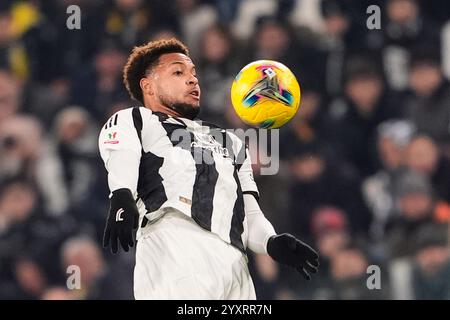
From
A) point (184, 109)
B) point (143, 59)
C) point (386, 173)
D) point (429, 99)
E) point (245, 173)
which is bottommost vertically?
point (386, 173)

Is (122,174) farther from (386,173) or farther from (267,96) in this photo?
(386,173)

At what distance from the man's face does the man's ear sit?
0.08 ft

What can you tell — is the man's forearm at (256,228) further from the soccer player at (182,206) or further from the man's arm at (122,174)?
the man's arm at (122,174)

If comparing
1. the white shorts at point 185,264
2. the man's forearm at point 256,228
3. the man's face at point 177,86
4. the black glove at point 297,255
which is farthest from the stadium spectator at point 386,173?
the white shorts at point 185,264

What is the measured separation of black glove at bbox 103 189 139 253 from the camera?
4.98 metres

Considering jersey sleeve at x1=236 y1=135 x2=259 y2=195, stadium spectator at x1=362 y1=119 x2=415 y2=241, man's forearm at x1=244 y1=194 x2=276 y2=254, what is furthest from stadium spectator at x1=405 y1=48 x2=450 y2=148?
man's forearm at x1=244 y1=194 x2=276 y2=254

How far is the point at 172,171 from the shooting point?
17.5ft

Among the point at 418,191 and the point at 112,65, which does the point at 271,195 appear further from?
the point at 112,65

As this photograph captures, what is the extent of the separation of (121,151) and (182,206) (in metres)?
0.39

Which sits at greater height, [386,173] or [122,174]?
[122,174]

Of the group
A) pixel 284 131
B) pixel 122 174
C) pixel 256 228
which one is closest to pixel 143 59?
pixel 122 174
